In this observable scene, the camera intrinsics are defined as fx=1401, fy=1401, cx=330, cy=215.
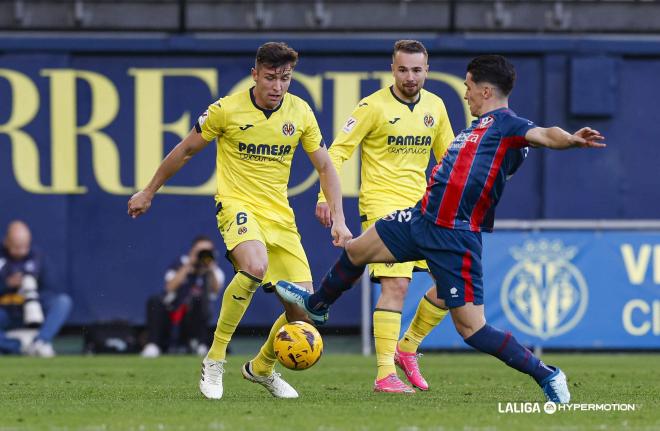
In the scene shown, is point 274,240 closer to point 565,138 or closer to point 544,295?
point 565,138

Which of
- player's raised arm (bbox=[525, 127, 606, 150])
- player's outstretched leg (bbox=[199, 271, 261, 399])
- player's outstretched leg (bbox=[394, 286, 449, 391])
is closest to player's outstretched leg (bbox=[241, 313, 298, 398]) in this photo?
player's outstretched leg (bbox=[199, 271, 261, 399])

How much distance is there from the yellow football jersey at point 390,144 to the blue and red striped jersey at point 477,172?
170 cm

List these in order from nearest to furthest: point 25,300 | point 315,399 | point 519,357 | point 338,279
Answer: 1. point 519,357
2. point 338,279
3. point 315,399
4. point 25,300

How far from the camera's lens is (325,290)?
29.1 feet

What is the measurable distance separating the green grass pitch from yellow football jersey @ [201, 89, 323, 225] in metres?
1.36

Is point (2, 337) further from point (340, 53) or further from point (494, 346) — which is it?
point (494, 346)

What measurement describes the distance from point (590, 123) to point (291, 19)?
3971 millimetres

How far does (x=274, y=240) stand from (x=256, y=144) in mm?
651

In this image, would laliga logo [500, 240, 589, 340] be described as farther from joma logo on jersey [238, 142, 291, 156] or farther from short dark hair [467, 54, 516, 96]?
short dark hair [467, 54, 516, 96]

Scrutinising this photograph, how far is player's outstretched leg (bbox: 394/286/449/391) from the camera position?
10.2m

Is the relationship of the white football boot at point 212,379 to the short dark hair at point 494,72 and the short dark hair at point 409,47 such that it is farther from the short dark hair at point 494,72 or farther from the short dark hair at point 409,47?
the short dark hair at point 409,47

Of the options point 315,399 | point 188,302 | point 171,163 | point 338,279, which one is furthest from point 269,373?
point 188,302

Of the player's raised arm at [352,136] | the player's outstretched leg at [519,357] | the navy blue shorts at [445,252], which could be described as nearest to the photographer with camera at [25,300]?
the player's raised arm at [352,136]

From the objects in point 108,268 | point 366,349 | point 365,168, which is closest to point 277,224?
point 365,168
